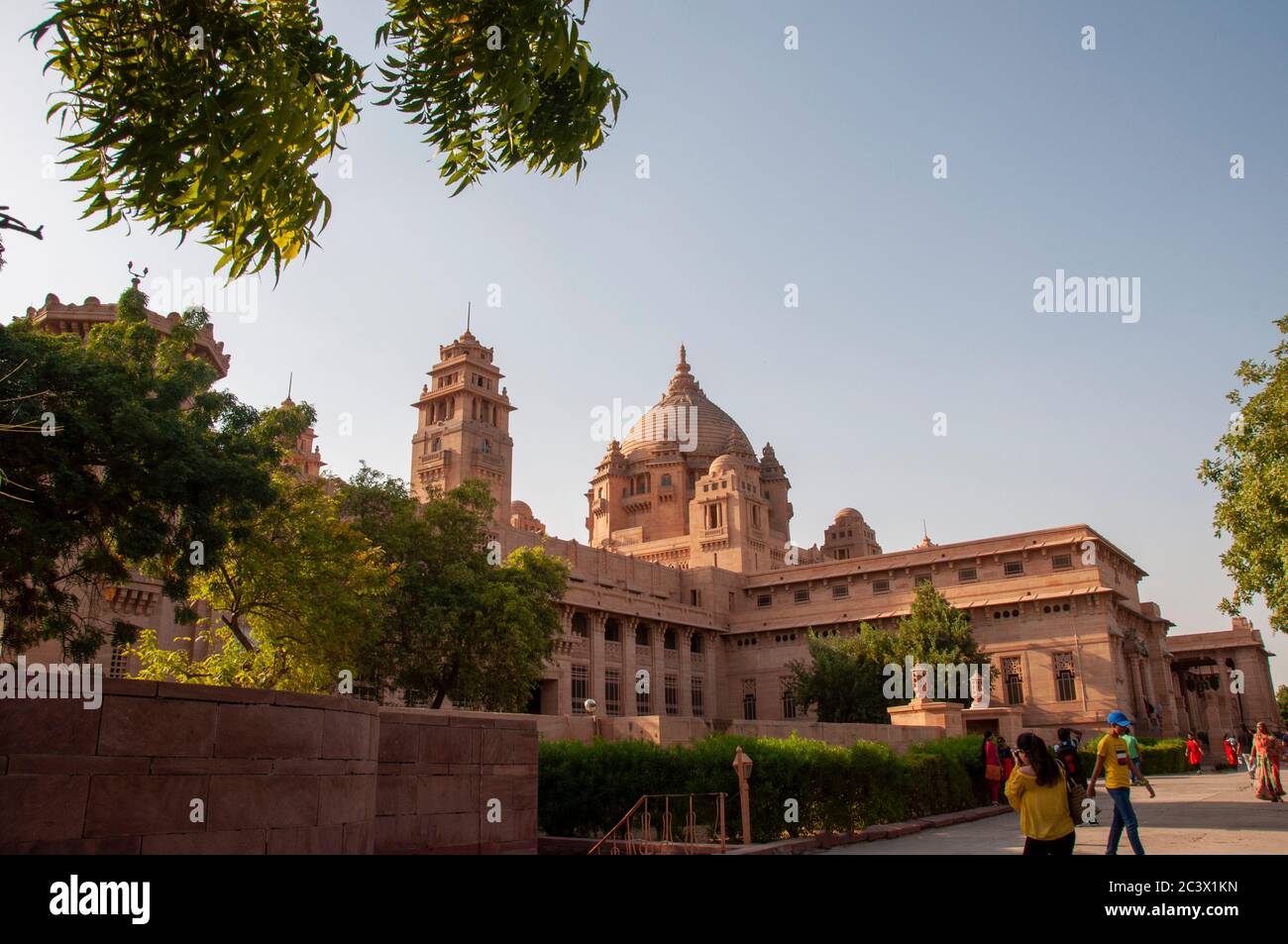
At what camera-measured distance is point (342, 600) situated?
78.6 ft

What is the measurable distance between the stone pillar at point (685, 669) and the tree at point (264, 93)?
55.9 metres

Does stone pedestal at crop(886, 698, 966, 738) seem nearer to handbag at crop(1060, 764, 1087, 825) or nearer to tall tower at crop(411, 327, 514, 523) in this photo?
handbag at crop(1060, 764, 1087, 825)

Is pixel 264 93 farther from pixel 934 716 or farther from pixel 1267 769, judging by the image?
pixel 934 716

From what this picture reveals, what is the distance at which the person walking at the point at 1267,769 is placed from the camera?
21344mm

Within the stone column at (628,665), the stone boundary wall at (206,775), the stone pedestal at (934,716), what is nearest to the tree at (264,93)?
the stone boundary wall at (206,775)

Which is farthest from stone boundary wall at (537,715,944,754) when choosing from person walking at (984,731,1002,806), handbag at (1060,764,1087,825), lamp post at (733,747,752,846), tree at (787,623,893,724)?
handbag at (1060,764,1087,825)

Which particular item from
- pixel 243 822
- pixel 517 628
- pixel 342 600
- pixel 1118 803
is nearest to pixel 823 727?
pixel 517 628

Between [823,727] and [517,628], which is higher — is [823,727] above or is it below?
below

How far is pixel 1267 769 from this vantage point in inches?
844

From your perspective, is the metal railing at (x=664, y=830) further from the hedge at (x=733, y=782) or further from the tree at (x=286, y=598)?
the tree at (x=286, y=598)
